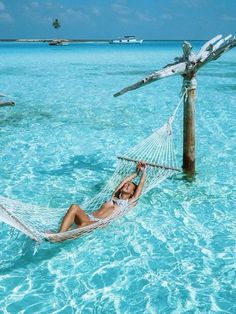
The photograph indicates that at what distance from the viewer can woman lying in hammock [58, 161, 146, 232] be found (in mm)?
4957

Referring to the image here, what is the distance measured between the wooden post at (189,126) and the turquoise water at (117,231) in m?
0.31

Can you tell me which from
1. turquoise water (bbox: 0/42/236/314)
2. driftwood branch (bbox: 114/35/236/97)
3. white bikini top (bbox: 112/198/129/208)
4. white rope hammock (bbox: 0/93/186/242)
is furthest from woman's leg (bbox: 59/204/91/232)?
driftwood branch (bbox: 114/35/236/97)

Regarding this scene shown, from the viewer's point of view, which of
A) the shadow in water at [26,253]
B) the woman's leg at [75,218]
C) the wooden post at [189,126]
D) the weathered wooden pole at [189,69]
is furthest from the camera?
the wooden post at [189,126]

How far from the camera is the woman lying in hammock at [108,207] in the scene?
496 centimetres

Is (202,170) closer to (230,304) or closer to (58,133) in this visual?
(230,304)

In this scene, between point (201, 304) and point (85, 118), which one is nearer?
point (201, 304)

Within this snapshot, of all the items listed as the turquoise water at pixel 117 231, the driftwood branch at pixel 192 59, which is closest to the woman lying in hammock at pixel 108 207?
the turquoise water at pixel 117 231

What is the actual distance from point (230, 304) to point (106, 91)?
15.0 m

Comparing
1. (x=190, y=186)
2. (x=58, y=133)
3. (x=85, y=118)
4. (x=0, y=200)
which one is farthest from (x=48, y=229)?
(x=85, y=118)

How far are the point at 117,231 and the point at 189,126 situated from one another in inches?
94.3

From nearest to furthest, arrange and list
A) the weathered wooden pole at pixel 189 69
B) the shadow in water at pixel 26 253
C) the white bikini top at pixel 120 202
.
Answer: the shadow in water at pixel 26 253
the white bikini top at pixel 120 202
the weathered wooden pole at pixel 189 69

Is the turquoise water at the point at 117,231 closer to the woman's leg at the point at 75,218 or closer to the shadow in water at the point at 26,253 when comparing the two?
the shadow in water at the point at 26,253

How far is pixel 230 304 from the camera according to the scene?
13.7 ft

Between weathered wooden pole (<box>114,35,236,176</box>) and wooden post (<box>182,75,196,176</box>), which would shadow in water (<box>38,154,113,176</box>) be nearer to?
wooden post (<box>182,75,196,176</box>)
